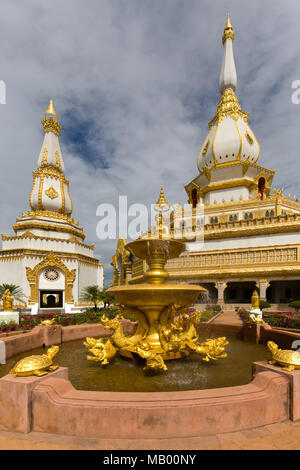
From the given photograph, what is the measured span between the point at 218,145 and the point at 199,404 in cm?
3908

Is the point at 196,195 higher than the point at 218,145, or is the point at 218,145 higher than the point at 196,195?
the point at 218,145

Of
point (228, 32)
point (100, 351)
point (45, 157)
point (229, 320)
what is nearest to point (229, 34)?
point (228, 32)

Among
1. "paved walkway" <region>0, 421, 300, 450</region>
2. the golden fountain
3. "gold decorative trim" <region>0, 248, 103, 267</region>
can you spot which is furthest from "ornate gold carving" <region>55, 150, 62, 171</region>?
"paved walkway" <region>0, 421, 300, 450</region>

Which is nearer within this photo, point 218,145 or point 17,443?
point 17,443

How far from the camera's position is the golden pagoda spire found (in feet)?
136

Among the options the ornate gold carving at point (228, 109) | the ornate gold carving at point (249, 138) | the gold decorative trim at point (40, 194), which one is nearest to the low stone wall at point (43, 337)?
the gold decorative trim at point (40, 194)

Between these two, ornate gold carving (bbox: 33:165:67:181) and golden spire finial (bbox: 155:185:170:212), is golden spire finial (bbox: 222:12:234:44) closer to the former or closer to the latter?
ornate gold carving (bbox: 33:165:67:181)

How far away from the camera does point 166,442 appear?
3713 mm

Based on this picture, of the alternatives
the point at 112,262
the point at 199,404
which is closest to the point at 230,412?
the point at 199,404

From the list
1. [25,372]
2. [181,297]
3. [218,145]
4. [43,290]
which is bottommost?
[43,290]

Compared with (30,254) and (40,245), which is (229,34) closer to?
(40,245)

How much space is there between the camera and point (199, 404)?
3875 millimetres

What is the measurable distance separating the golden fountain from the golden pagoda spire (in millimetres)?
39743

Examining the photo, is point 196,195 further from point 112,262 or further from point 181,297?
point 181,297
